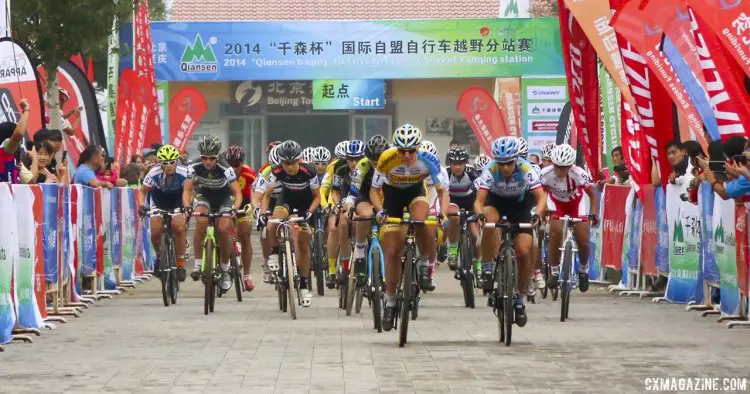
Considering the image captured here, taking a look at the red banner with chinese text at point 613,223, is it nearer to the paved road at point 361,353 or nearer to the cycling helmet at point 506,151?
the paved road at point 361,353

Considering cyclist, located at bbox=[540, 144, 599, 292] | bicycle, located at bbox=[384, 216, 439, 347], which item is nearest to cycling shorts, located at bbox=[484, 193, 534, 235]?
bicycle, located at bbox=[384, 216, 439, 347]

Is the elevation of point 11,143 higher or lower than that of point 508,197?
higher

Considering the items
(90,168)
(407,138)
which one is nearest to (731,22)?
(407,138)

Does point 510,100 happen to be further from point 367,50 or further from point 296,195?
point 296,195

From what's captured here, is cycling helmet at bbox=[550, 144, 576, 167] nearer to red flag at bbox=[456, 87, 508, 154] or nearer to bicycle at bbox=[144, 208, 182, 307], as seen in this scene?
bicycle at bbox=[144, 208, 182, 307]

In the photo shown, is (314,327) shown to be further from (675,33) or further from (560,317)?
(675,33)

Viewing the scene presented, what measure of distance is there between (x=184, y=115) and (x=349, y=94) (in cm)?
1035

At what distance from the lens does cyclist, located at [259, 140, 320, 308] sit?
18.5m

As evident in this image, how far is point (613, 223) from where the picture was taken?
2369 centimetres

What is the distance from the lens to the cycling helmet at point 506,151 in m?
15.2

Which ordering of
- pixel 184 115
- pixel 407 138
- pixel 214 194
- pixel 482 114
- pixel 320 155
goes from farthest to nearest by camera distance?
pixel 482 114 → pixel 184 115 → pixel 320 155 → pixel 214 194 → pixel 407 138

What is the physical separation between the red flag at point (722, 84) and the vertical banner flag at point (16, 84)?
6973 mm

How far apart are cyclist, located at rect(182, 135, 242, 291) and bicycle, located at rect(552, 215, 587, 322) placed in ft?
11.6

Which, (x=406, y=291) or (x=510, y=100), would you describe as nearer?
(x=406, y=291)
